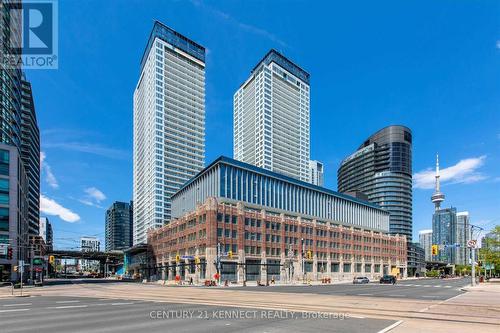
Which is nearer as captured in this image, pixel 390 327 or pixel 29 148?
pixel 390 327

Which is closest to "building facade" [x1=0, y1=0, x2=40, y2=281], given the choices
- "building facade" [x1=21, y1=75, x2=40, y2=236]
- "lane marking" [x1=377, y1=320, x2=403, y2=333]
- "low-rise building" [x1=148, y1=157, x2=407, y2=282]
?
"building facade" [x1=21, y1=75, x2=40, y2=236]

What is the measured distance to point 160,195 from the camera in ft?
584

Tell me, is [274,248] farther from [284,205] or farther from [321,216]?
[321,216]

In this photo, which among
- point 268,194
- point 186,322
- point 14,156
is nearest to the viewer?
point 186,322

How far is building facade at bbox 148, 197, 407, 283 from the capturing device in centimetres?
7456

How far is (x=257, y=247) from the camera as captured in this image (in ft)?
266

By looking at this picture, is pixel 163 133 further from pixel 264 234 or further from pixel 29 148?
pixel 264 234

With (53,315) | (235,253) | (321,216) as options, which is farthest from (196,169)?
(53,315)

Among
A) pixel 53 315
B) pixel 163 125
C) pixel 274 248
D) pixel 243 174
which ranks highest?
pixel 163 125

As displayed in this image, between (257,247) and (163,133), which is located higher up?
(163,133)

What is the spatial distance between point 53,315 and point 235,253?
59.0 metres

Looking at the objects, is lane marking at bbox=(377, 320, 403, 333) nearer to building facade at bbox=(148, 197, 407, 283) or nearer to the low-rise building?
the low-rise building

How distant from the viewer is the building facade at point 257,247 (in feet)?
245

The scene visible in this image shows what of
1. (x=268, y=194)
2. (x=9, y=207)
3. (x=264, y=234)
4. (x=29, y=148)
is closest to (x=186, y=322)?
(x=264, y=234)
